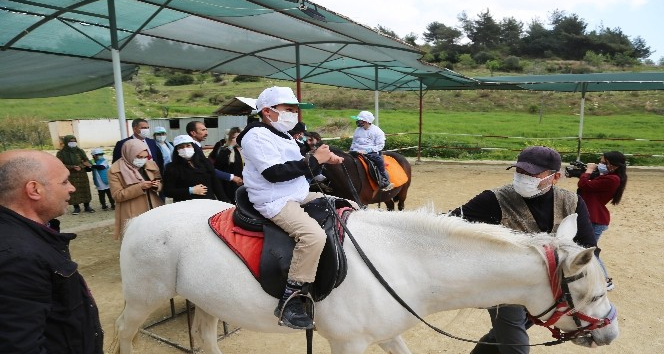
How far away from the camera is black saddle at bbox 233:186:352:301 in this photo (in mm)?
2170

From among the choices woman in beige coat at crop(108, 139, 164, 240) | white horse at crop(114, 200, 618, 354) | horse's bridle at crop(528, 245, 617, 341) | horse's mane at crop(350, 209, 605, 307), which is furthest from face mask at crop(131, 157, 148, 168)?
horse's bridle at crop(528, 245, 617, 341)

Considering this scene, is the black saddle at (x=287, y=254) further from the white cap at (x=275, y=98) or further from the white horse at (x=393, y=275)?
the white cap at (x=275, y=98)

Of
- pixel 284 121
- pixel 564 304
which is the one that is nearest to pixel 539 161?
pixel 564 304

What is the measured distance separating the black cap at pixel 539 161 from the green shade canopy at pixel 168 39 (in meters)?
2.76

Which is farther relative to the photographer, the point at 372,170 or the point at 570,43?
the point at 570,43

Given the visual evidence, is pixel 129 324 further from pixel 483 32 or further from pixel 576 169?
pixel 483 32

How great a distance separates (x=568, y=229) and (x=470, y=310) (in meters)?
0.96

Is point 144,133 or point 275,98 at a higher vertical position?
point 275,98

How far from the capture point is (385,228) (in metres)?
2.29

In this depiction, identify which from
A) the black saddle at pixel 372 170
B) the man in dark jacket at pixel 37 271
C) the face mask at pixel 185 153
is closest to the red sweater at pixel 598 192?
the black saddle at pixel 372 170

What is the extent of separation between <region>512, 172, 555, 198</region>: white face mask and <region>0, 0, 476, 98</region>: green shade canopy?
2.79 meters

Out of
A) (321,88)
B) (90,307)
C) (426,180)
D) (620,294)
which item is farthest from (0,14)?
(321,88)

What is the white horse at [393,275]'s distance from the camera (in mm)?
1953

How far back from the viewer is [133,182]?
4.18m
